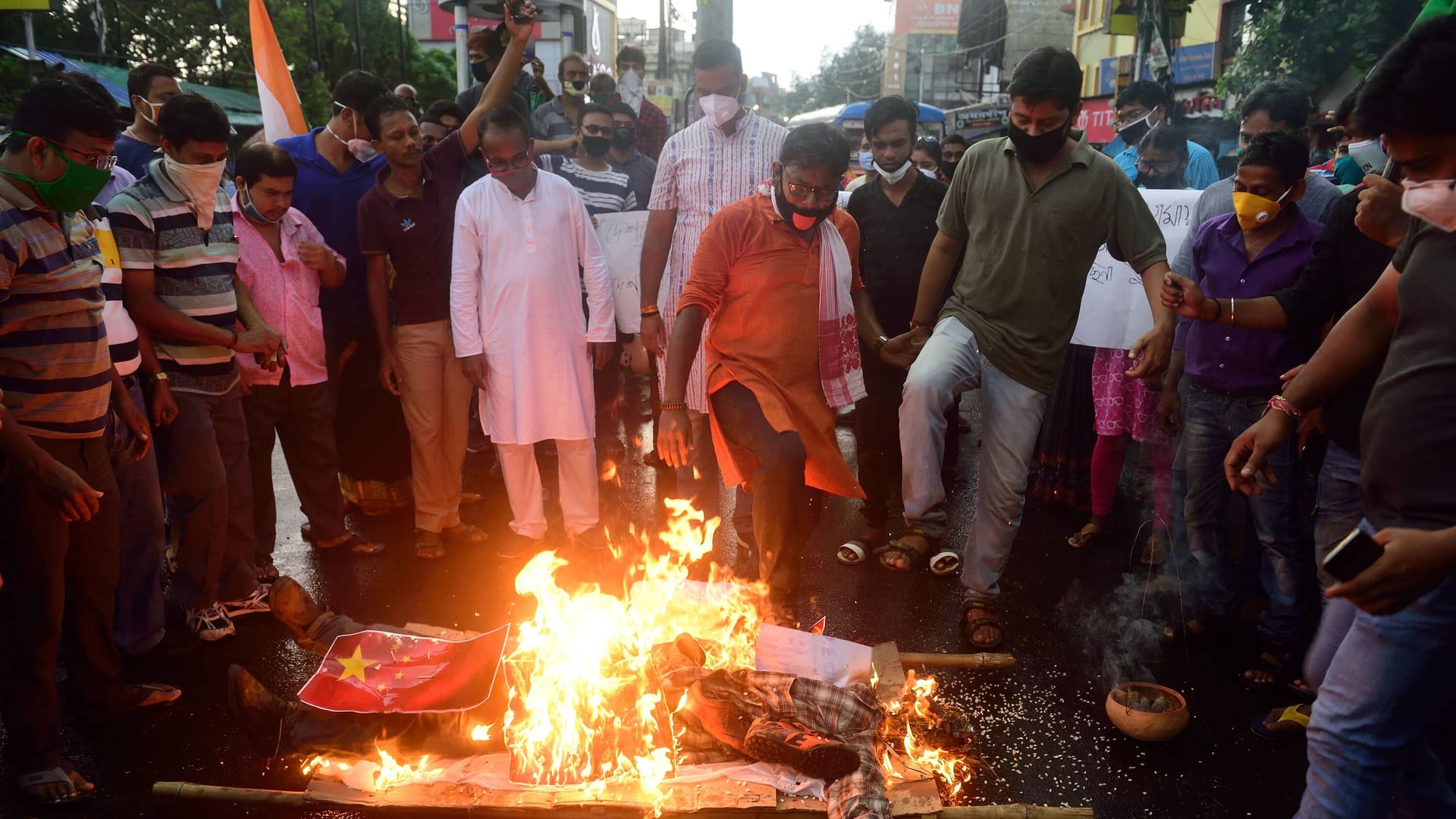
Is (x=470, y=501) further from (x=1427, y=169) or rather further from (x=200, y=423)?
(x=1427, y=169)

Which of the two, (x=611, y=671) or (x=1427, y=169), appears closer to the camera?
(x=1427, y=169)

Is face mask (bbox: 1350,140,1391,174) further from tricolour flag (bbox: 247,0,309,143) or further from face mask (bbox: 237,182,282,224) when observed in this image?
tricolour flag (bbox: 247,0,309,143)

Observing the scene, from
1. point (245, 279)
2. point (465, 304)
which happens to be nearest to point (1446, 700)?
point (465, 304)

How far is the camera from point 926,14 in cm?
4422

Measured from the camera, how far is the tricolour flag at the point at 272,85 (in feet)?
22.8

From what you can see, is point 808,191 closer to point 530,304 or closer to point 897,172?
point 897,172

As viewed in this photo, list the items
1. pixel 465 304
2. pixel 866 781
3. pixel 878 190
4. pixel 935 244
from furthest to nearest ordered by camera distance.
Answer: pixel 878 190, pixel 465 304, pixel 935 244, pixel 866 781

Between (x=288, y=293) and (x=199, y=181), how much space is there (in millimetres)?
936

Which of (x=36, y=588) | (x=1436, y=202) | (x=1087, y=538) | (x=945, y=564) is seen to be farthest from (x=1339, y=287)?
(x=36, y=588)

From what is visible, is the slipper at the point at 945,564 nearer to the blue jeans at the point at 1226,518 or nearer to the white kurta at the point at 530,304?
the blue jeans at the point at 1226,518

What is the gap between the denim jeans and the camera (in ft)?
15.0

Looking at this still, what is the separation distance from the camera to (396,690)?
141 inches

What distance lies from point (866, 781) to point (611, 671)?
1034 mm

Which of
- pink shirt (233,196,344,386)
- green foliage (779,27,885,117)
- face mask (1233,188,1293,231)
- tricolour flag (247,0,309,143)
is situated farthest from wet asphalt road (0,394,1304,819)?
green foliage (779,27,885,117)
